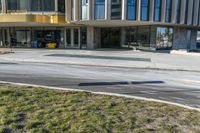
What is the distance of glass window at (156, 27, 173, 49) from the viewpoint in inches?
1301

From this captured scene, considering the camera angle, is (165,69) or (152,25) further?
(152,25)

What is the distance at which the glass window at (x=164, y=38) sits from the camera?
1301 inches

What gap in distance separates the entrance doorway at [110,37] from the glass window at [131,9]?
9178 millimetres

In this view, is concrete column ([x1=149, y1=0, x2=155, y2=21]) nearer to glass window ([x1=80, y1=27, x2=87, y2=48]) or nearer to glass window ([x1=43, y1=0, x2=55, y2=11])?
glass window ([x1=80, y1=27, x2=87, y2=48])

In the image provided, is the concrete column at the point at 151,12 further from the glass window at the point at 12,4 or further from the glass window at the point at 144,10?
the glass window at the point at 12,4

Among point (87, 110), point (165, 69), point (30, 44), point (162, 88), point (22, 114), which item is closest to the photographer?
point (22, 114)

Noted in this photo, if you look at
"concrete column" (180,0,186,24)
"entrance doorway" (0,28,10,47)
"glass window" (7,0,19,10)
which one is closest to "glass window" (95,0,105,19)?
"concrete column" (180,0,186,24)

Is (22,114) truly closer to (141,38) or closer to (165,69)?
(165,69)

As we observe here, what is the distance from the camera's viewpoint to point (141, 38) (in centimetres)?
3406

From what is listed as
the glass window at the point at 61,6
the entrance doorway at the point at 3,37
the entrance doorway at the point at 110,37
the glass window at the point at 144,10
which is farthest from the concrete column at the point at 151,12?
the entrance doorway at the point at 3,37

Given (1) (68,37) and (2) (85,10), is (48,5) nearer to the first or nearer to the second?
(1) (68,37)

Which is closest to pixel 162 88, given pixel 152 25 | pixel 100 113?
pixel 100 113

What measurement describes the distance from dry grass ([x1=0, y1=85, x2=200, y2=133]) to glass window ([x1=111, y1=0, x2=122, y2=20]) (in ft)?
67.9

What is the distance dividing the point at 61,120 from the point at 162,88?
5.90 meters
